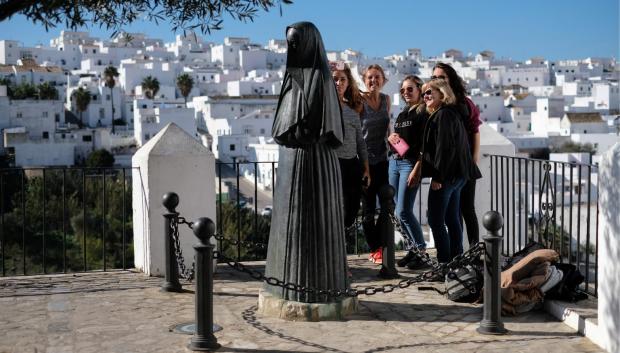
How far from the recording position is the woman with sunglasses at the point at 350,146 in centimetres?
715

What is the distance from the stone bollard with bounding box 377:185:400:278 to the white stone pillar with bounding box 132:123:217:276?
161 centimetres

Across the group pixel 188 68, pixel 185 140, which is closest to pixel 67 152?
pixel 188 68

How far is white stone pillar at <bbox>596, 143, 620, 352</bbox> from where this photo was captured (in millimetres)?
5055

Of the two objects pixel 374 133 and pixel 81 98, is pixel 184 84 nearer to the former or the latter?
pixel 81 98

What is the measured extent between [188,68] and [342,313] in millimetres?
117025

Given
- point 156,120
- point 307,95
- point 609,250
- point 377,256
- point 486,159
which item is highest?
point 156,120

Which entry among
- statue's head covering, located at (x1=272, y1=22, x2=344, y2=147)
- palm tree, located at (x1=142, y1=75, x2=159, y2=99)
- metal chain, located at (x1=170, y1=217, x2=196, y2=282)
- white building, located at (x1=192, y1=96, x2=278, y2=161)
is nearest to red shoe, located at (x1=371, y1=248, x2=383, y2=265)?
metal chain, located at (x1=170, y1=217, x2=196, y2=282)

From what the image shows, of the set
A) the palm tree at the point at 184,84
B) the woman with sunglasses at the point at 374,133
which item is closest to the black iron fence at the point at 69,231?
the woman with sunglasses at the point at 374,133

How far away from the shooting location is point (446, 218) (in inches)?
285

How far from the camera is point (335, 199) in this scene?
19.8ft

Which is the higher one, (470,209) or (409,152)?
(409,152)

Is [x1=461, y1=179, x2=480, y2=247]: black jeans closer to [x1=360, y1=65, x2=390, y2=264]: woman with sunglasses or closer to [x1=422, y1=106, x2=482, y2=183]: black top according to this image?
[x1=422, y1=106, x2=482, y2=183]: black top

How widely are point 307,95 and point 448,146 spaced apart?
5.20 feet

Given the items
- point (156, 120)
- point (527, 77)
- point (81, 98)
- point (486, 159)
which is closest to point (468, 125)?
point (486, 159)
